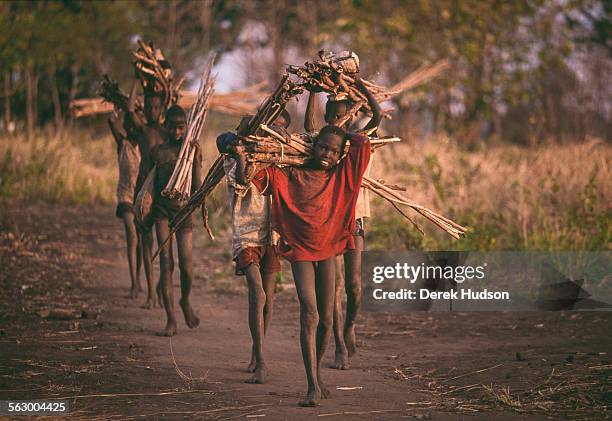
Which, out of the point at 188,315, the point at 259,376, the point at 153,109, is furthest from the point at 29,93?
the point at 259,376

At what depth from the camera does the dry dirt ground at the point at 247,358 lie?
5.77m

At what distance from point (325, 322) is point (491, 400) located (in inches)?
42.6

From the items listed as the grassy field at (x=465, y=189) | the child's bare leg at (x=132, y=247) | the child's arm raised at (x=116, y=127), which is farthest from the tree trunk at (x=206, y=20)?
the child's bare leg at (x=132, y=247)

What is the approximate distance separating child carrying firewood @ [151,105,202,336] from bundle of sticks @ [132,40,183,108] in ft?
3.71

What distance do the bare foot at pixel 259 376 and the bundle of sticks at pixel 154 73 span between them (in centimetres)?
346

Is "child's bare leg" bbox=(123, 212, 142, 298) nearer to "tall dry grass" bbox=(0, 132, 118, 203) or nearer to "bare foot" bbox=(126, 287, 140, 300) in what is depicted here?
"bare foot" bbox=(126, 287, 140, 300)

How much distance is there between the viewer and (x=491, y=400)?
5.95 meters

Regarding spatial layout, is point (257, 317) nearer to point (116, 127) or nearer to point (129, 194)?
point (129, 194)

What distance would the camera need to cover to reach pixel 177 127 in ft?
25.9

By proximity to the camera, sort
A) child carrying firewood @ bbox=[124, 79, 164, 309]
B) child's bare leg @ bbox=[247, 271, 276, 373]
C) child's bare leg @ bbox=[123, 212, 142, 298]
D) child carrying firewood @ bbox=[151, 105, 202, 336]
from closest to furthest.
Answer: child's bare leg @ bbox=[247, 271, 276, 373] < child carrying firewood @ bbox=[151, 105, 202, 336] < child carrying firewood @ bbox=[124, 79, 164, 309] < child's bare leg @ bbox=[123, 212, 142, 298]

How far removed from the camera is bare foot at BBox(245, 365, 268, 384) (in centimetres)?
632

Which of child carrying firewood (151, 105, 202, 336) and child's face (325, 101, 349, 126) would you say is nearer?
child's face (325, 101, 349, 126)

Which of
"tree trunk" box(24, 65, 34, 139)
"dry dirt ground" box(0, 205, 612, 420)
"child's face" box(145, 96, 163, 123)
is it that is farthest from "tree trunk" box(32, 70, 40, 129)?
"child's face" box(145, 96, 163, 123)

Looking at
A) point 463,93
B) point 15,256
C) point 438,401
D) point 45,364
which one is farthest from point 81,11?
point 438,401
